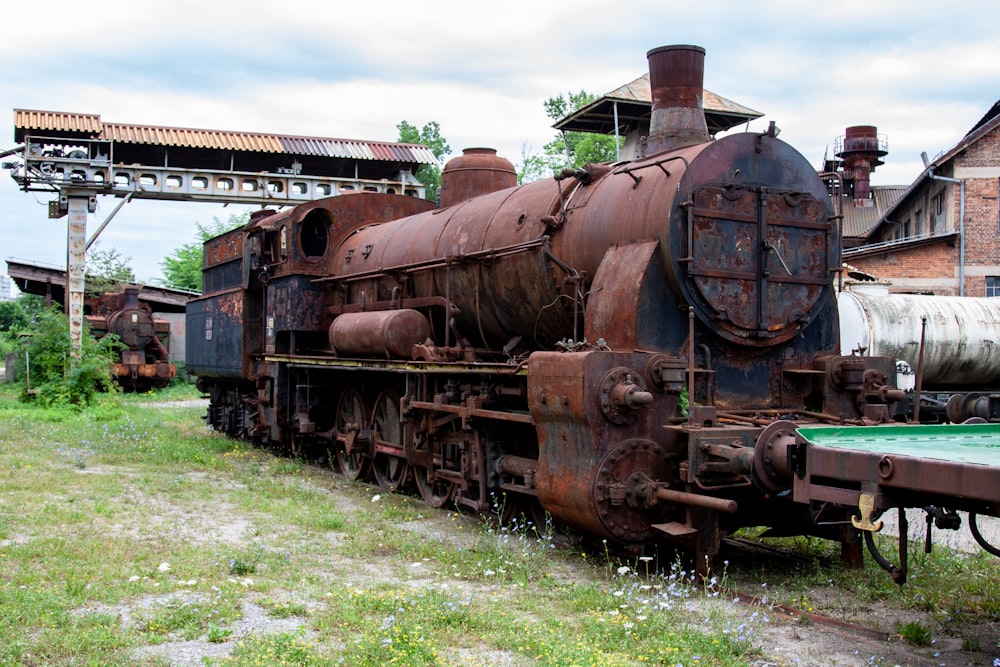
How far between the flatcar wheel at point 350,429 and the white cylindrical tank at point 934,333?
7.13 m

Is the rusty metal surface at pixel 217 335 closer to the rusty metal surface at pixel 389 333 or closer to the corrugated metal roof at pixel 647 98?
the rusty metal surface at pixel 389 333

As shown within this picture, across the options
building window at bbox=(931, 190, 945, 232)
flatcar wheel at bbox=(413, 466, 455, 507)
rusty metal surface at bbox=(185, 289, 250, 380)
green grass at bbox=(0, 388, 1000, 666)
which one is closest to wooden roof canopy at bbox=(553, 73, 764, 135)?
building window at bbox=(931, 190, 945, 232)

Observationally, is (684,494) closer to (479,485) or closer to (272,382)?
(479,485)

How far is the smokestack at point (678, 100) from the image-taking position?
823cm

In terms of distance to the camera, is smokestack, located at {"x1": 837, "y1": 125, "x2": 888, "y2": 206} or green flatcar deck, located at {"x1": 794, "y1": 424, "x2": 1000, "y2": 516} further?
smokestack, located at {"x1": 837, "y1": 125, "x2": 888, "y2": 206}

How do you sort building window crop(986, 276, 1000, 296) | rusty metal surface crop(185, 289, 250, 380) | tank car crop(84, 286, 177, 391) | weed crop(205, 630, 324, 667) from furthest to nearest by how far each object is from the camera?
1. tank car crop(84, 286, 177, 391)
2. building window crop(986, 276, 1000, 296)
3. rusty metal surface crop(185, 289, 250, 380)
4. weed crop(205, 630, 324, 667)

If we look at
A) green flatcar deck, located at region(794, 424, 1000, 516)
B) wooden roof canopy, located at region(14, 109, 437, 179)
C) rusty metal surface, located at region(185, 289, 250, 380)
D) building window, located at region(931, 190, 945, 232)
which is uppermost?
wooden roof canopy, located at region(14, 109, 437, 179)

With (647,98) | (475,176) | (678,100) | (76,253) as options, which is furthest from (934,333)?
(76,253)

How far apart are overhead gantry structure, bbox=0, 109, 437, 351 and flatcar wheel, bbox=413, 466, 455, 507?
1348 centimetres

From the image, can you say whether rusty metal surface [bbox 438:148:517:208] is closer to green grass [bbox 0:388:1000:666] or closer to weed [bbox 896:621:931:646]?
green grass [bbox 0:388:1000:666]

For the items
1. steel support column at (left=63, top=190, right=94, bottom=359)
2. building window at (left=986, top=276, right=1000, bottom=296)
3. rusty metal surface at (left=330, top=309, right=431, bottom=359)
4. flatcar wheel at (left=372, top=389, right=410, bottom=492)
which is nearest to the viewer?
rusty metal surface at (left=330, top=309, right=431, bottom=359)

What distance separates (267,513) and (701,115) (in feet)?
18.2

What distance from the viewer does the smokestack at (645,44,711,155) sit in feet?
27.0

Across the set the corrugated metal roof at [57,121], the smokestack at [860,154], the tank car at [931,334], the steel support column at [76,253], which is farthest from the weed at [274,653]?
the smokestack at [860,154]
